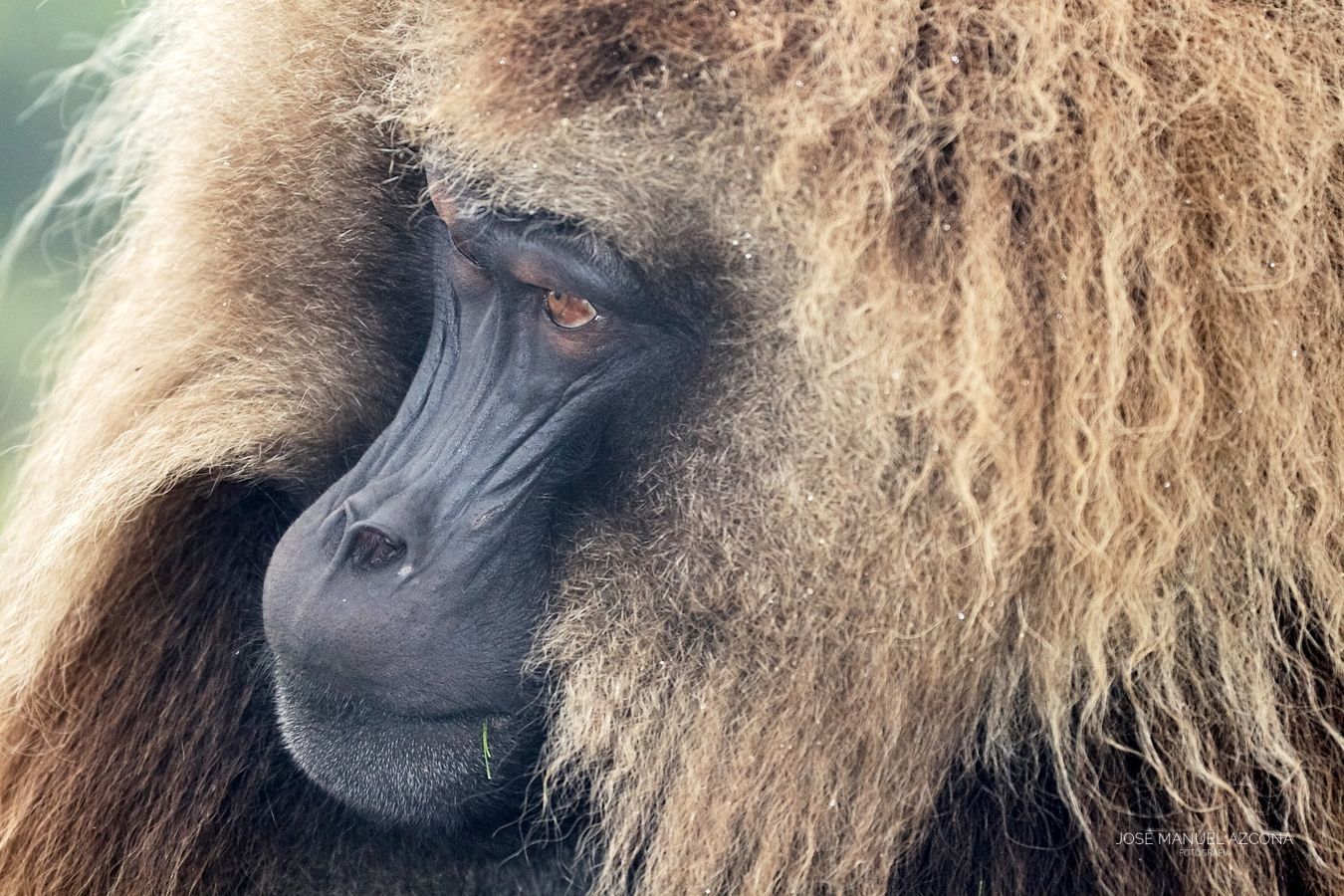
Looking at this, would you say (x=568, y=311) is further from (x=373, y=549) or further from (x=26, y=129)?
(x=26, y=129)

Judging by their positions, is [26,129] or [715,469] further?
[26,129]

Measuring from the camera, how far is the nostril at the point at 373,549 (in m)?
2.00

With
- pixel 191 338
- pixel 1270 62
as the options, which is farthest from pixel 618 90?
pixel 191 338

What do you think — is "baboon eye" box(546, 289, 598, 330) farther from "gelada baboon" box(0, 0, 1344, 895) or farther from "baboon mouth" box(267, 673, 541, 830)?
"baboon mouth" box(267, 673, 541, 830)

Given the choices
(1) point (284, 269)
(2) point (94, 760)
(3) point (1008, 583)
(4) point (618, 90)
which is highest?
(4) point (618, 90)

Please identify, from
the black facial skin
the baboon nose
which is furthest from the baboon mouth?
the baboon nose

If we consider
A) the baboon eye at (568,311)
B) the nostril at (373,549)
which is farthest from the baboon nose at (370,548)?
the baboon eye at (568,311)

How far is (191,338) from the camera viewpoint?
2.39m

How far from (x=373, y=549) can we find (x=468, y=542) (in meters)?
0.13

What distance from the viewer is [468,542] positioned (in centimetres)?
203

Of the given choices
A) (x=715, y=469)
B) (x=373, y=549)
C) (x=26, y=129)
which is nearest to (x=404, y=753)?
(x=373, y=549)

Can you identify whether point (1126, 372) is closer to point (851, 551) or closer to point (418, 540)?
point (851, 551)

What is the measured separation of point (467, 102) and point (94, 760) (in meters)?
1.27

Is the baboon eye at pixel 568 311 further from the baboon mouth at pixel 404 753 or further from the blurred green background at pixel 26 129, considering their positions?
the blurred green background at pixel 26 129
